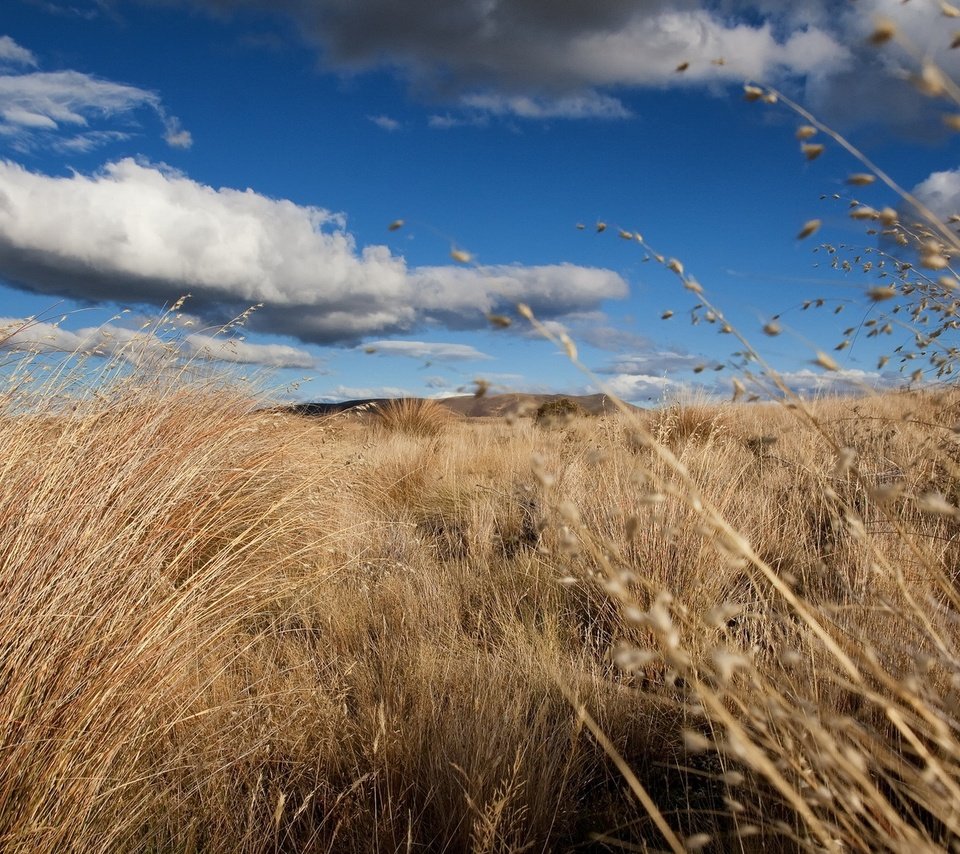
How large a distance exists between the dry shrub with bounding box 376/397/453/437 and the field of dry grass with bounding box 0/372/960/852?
293 inches

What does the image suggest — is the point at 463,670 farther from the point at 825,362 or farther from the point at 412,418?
the point at 412,418

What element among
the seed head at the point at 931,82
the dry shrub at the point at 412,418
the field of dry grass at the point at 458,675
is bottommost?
Result: the field of dry grass at the point at 458,675

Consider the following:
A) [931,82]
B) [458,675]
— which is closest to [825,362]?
[931,82]

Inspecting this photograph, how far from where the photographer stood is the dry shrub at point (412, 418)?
37.5 ft

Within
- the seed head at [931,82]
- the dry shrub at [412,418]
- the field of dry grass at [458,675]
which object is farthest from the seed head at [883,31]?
the dry shrub at [412,418]

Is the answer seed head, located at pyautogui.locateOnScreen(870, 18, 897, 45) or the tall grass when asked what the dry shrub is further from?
seed head, located at pyautogui.locateOnScreen(870, 18, 897, 45)

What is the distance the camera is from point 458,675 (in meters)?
2.39

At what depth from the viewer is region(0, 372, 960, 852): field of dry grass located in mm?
1192

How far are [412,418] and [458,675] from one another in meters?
9.37

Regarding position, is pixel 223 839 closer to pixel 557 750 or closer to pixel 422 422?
pixel 557 750

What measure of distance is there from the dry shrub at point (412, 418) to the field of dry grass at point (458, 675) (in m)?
7.44

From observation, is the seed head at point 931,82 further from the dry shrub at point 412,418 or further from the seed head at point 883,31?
the dry shrub at point 412,418

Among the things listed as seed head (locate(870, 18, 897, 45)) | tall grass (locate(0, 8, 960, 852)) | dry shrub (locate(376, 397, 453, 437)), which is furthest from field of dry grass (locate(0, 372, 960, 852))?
dry shrub (locate(376, 397, 453, 437))

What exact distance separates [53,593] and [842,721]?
1929 mm
